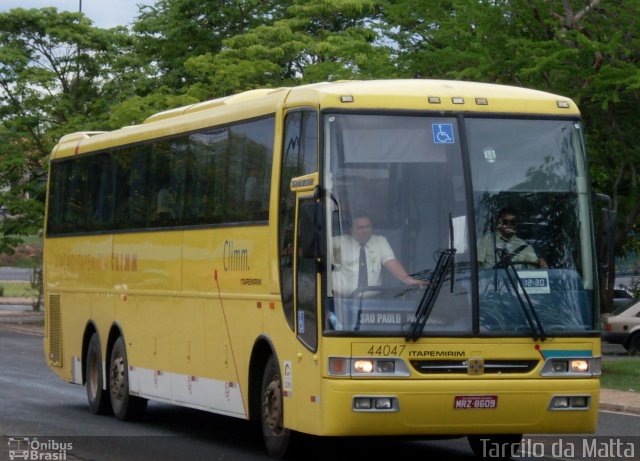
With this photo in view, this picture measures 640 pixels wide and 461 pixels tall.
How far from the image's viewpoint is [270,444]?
534 inches

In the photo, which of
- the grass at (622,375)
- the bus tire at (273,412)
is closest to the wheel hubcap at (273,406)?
Answer: the bus tire at (273,412)

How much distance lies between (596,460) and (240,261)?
3.92m

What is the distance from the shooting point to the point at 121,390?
18328 mm

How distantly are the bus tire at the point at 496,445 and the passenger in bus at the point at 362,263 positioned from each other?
103 inches

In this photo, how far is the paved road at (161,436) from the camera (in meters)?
14.1

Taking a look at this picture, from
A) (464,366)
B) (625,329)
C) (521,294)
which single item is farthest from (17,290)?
(464,366)

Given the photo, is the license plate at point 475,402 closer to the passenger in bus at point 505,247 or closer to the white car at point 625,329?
the passenger in bus at point 505,247

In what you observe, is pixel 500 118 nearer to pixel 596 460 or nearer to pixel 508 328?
pixel 508 328

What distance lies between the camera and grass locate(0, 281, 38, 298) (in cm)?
6712

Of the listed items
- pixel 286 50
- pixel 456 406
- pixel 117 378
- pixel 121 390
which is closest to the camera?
pixel 456 406

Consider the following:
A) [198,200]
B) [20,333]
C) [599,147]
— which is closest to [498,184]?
[198,200]

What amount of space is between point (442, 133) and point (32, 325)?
117 ft

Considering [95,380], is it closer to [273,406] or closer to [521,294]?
[273,406]

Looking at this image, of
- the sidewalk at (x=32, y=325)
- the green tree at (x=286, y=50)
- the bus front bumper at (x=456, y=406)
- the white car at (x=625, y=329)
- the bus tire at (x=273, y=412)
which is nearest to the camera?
the bus front bumper at (x=456, y=406)
